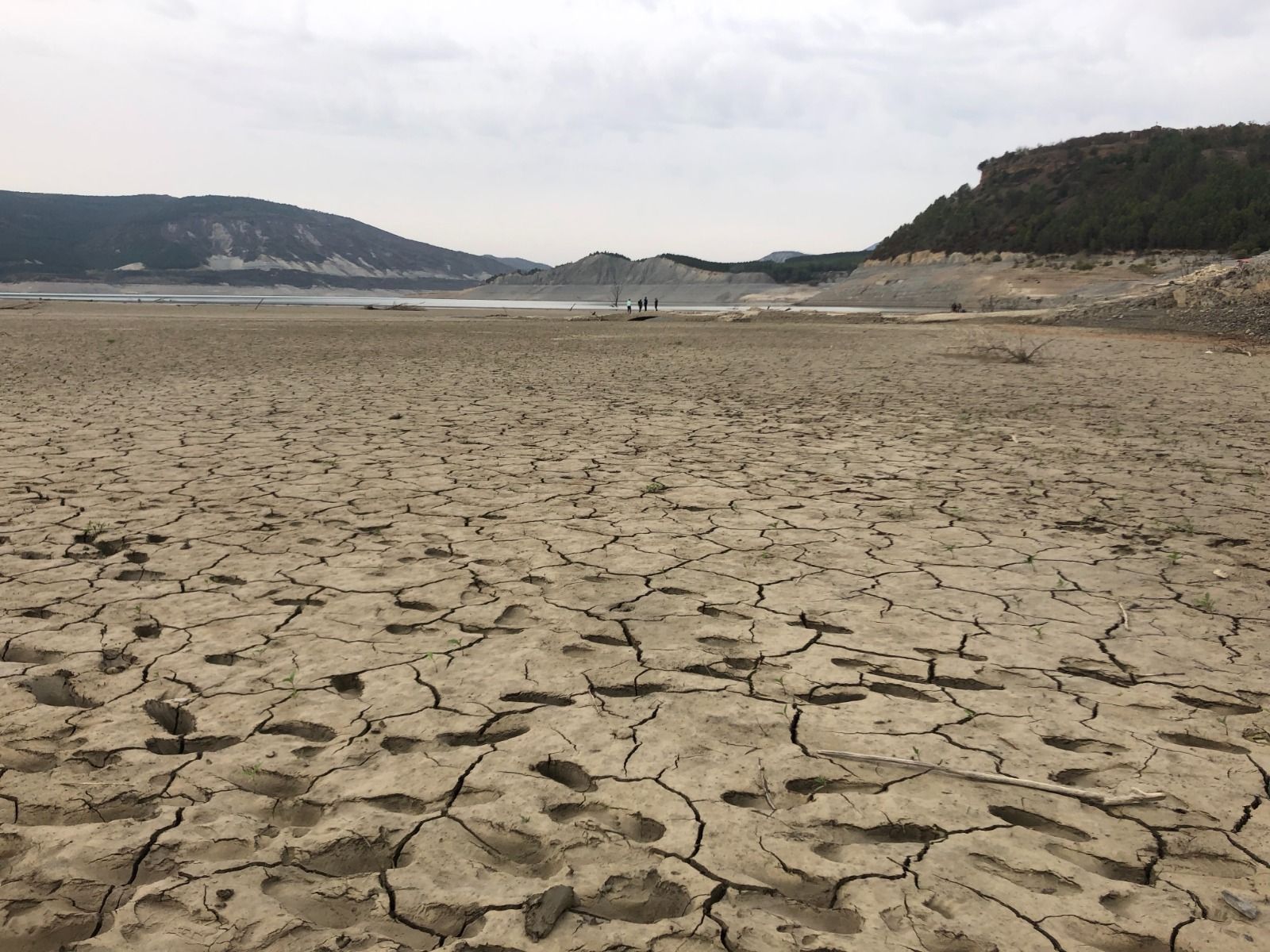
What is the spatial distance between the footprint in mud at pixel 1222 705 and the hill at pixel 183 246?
129585 mm

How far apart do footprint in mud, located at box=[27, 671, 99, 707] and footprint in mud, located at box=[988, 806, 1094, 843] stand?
7.49ft

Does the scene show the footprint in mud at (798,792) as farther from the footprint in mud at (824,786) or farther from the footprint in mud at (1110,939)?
the footprint in mud at (1110,939)

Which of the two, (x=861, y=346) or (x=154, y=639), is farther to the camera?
(x=861, y=346)

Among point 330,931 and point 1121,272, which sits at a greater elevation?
point 1121,272

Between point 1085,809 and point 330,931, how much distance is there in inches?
61.7

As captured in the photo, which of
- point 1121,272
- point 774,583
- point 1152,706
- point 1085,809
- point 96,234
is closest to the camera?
point 1085,809

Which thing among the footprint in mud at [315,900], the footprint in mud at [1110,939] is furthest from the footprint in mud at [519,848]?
the footprint in mud at [1110,939]

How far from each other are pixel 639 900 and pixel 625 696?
0.82 m

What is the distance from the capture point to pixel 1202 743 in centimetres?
212

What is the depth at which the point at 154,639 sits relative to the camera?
267cm

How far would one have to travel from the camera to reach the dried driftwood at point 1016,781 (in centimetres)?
187

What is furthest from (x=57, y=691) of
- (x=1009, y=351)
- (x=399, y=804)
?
(x=1009, y=351)

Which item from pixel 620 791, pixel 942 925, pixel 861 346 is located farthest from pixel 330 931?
pixel 861 346

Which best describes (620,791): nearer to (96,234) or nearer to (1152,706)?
(1152,706)
